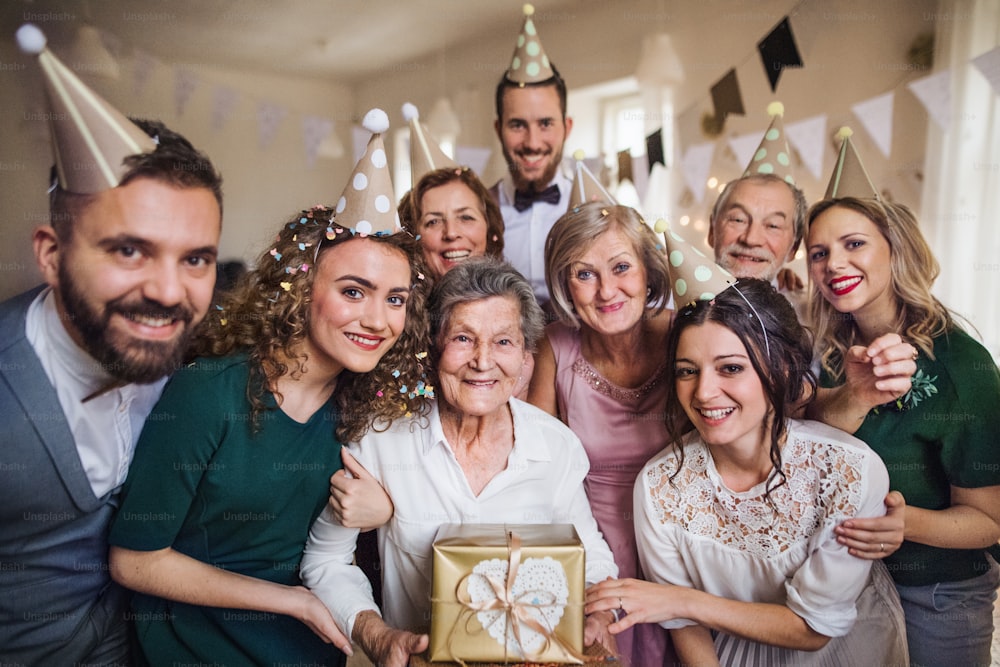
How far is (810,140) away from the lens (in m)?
2.20

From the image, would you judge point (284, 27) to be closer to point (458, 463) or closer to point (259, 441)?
point (259, 441)

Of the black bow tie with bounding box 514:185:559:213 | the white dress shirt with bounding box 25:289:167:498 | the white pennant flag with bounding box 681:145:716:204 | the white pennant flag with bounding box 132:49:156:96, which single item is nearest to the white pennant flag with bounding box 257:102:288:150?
the white pennant flag with bounding box 132:49:156:96

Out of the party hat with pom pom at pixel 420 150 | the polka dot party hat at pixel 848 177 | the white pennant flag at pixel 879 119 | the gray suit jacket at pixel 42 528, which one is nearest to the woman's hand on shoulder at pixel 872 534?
the polka dot party hat at pixel 848 177

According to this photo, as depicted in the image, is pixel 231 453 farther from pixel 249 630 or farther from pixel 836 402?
pixel 836 402

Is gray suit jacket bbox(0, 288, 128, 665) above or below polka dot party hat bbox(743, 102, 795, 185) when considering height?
below

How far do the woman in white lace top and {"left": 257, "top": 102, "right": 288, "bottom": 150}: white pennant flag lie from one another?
1265 mm

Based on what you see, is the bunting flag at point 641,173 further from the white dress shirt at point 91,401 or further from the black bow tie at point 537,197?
the white dress shirt at point 91,401

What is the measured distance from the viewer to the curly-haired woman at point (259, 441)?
5.13 ft

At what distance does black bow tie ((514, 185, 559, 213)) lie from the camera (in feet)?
7.68

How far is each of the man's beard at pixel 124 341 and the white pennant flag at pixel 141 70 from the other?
20.5 inches

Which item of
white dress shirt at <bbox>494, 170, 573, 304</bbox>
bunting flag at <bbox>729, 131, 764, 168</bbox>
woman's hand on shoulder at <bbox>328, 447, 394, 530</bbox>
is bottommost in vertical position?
woman's hand on shoulder at <bbox>328, 447, 394, 530</bbox>

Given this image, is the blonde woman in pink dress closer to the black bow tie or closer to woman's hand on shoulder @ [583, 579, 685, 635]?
woman's hand on shoulder @ [583, 579, 685, 635]

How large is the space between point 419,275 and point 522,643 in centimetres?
93

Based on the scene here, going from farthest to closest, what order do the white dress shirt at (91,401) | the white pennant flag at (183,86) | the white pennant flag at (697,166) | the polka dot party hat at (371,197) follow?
the white pennant flag at (697,166) → the white pennant flag at (183,86) → the polka dot party hat at (371,197) → the white dress shirt at (91,401)
